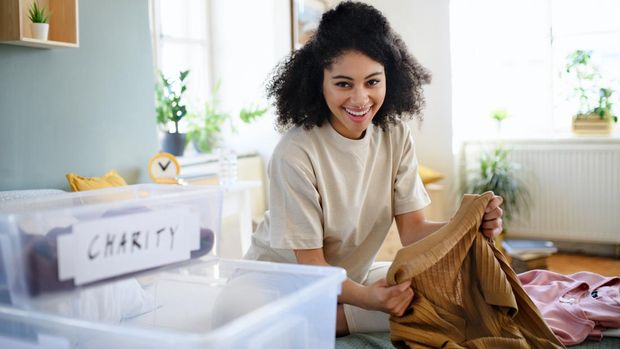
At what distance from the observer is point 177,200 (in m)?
0.79

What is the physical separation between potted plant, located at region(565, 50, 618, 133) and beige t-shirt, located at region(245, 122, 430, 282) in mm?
3173

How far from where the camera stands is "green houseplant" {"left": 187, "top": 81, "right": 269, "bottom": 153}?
4195 millimetres

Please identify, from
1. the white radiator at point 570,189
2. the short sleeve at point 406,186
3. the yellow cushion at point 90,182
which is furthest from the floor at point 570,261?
the short sleeve at point 406,186

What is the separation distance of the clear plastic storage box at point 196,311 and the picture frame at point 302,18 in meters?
3.55

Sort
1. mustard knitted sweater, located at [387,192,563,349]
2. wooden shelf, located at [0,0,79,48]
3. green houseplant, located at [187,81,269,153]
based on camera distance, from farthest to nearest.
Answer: green houseplant, located at [187,81,269,153]
wooden shelf, located at [0,0,79,48]
mustard knitted sweater, located at [387,192,563,349]

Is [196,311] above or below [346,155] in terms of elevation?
below

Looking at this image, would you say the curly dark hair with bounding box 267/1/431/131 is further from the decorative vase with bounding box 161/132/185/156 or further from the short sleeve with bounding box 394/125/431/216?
the decorative vase with bounding box 161/132/185/156

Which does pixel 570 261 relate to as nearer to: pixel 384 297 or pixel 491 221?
pixel 491 221

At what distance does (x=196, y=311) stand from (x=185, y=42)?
355cm

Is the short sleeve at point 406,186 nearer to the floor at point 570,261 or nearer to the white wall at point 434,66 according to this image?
the floor at point 570,261

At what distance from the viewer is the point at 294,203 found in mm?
1434

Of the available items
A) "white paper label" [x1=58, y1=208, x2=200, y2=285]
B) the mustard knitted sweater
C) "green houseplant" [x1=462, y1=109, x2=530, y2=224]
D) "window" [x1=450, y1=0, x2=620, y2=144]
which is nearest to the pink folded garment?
the mustard knitted sweater

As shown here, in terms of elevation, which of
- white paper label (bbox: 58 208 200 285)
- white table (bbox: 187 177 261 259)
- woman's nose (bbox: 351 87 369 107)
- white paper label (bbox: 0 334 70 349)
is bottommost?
white table (bbox: 187 177 261 259)

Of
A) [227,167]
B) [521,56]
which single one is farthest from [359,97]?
[521,56]
